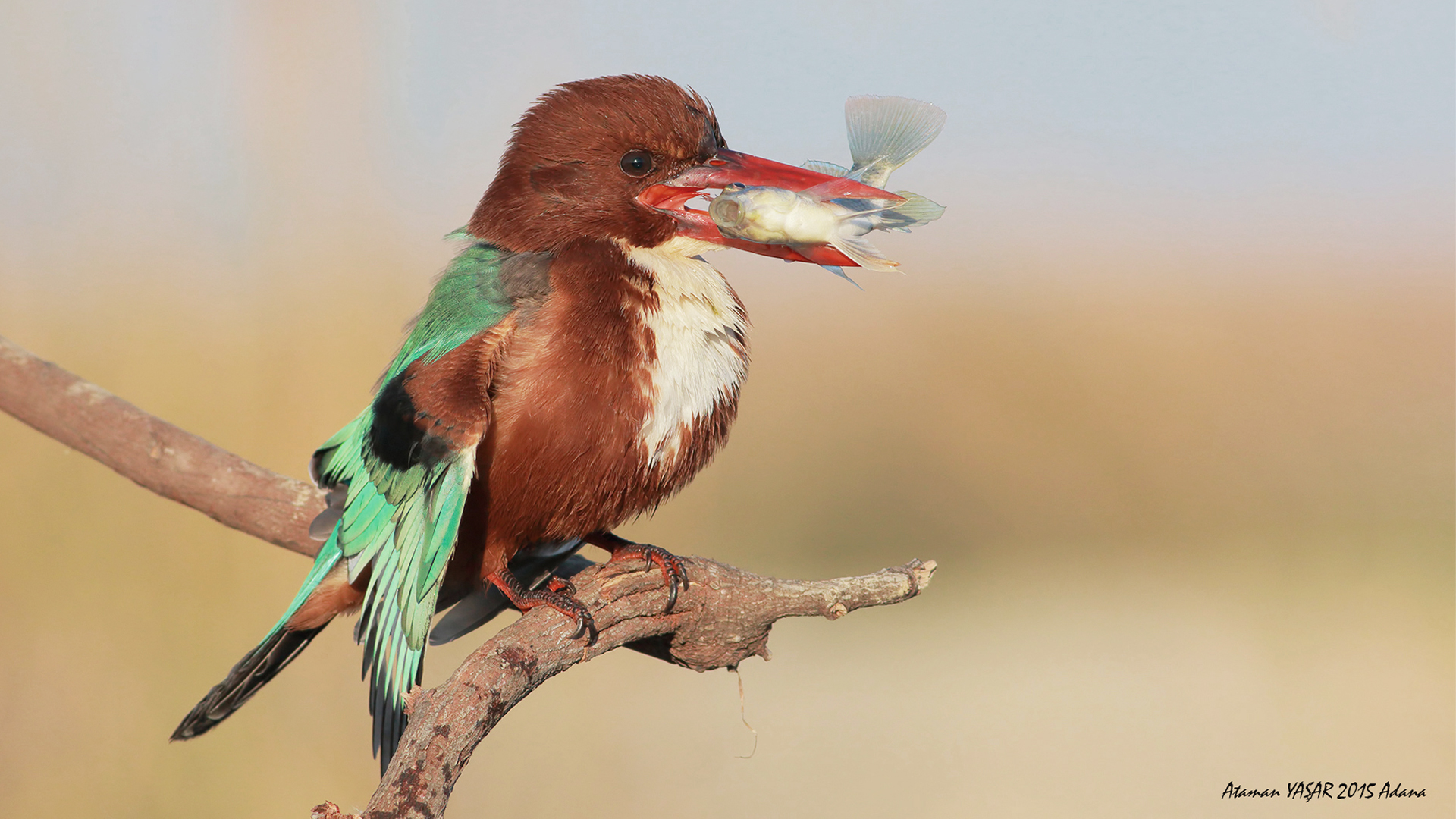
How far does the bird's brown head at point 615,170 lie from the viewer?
2082 millimetres

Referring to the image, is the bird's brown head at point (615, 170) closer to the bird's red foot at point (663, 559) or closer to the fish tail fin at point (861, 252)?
the fish tail fin at point (861, 252)

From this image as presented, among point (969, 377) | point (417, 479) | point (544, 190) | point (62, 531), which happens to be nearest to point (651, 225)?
point (544, 190)

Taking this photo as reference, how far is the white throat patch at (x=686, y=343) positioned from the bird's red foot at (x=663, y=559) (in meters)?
0.25

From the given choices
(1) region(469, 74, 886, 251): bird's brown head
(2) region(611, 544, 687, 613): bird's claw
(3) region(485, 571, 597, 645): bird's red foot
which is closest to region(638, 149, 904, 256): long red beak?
(1) region(469, 74, 886, 251): bird's brown head

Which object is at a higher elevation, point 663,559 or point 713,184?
point 713,184

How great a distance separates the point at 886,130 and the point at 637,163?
51 cm

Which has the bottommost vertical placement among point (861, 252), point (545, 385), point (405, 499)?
point (405, 499)

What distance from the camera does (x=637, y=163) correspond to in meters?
2.10

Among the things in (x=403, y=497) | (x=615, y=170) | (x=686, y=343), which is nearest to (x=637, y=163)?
(x=615, y=170)

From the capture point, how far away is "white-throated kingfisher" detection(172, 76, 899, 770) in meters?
1.87

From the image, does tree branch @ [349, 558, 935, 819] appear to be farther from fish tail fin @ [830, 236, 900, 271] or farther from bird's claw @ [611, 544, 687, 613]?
fish tail fin @ [830, 236, 900, 271]

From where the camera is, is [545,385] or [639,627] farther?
[639,627]

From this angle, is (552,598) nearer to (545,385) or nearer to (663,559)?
(663,559)

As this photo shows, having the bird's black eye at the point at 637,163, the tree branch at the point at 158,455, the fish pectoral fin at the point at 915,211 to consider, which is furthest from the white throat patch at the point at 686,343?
the tree branch at the point at 158,455
